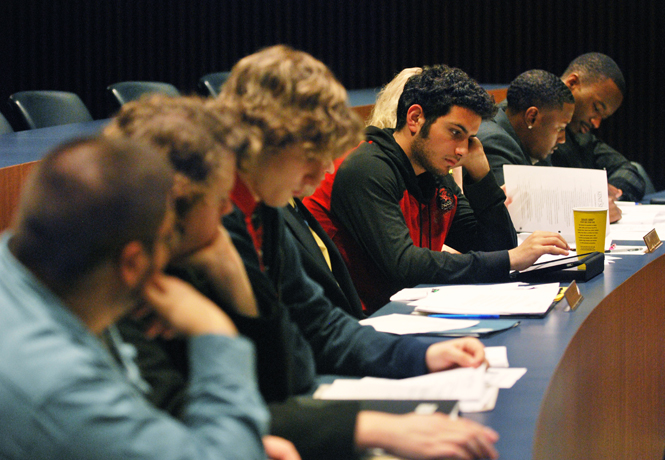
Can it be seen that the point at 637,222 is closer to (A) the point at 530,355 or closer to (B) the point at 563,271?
(B) the point at 563,271

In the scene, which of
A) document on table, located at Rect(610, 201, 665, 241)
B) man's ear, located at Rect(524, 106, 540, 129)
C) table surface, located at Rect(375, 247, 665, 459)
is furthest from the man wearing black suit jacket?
man's ear, located at Rect(524, 106, 540, 129)

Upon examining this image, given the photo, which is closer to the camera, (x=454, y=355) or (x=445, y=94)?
(x=454, y=355)

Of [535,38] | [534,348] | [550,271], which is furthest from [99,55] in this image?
[534,348]

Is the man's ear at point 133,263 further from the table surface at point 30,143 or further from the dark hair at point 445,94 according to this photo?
the dark hair at point 445,94

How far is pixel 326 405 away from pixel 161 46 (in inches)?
196

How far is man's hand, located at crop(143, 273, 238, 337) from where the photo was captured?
0.63 m

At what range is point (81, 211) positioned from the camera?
538mm

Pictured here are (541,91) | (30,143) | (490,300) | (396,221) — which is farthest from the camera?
(541,91)

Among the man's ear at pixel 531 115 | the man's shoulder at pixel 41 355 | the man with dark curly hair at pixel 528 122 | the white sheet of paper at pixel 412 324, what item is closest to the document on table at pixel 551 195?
the man with dark curly hair at pixel 528 122

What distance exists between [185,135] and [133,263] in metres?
0.17

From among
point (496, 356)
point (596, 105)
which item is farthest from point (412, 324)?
point (596, 105)

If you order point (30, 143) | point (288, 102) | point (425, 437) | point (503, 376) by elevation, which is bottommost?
point (503, 376)

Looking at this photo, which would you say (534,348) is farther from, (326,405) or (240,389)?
(240,389)

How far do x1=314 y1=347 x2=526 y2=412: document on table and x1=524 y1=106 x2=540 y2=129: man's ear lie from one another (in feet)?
6.45
